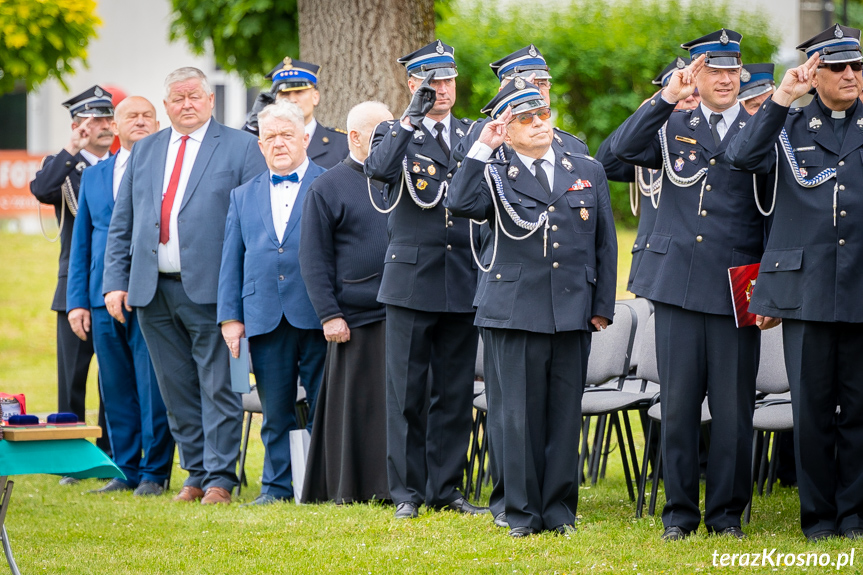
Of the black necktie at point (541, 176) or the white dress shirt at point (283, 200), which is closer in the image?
the black necktie at point (541, 176)

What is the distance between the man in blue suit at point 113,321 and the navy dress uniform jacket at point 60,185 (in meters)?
0.35

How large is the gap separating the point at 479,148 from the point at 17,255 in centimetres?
1447

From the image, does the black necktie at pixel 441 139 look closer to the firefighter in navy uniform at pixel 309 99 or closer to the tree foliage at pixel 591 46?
the firefighter in navy uniform at pixel 309 99

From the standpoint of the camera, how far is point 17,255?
729 inches

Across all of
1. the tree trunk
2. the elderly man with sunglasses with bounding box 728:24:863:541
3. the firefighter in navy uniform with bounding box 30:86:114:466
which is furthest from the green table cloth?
the tree trunk

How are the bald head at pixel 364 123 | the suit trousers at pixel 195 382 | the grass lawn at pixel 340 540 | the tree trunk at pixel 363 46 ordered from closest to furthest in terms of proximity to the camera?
the grass lawn at pixel 340 540 < the bald head at pixel 364 123 < the suit trousers at pixel 195 382 < the tree trunk at pixel 363 46

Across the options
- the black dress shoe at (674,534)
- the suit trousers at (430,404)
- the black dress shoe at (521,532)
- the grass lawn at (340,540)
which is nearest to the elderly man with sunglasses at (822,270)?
the grass lawn at (340,540)

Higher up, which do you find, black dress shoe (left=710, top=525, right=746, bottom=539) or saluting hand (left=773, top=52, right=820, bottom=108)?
saluting hand (left=773, top=52, right=820, bottom=108)

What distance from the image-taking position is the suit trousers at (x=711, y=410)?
5.50 metres

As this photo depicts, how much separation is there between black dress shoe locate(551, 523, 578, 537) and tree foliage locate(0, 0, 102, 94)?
807cm

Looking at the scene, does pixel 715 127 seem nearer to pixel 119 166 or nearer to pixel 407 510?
pixel 407 510

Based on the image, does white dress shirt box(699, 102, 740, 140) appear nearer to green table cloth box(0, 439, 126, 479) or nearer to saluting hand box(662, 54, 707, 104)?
saluting hand box(662, 54, 707, 104)

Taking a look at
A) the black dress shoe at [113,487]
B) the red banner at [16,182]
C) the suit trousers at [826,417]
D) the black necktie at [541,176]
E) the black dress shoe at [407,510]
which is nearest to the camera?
the suit trousers at [826,417]

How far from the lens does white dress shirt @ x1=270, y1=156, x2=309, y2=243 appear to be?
281 inches
